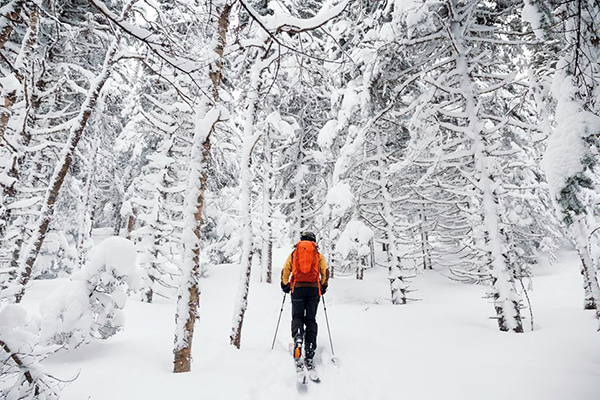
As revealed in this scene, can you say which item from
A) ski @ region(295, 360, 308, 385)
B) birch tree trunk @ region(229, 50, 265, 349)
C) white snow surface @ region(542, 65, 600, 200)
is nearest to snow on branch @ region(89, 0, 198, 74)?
birch tree trunk @ region(229, 50, 265, 349)

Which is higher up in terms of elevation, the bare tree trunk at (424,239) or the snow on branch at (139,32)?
the snow on branch at (139,32)

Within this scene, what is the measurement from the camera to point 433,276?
1686cm

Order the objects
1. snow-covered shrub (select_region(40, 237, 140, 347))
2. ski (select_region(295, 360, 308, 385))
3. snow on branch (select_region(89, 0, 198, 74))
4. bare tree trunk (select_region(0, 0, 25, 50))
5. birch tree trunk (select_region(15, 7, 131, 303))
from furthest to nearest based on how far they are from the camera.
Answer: birch tree trunk (select_region(15, 7, 131, 303))
ski (select_region(295, 360, 308, 385))
snow-covered shrub (select_region(40, 237, 140, 347))
bare tree trunk (select_region(0, 0, 25, 50))
snow on branch (select_region(89, 0, 198, 74))

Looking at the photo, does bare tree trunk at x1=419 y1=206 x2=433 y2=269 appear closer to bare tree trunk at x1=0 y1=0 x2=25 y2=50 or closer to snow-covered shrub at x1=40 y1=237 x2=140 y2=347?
snow-covered shrub at x1=40 y1=237 x2=140 y2=347

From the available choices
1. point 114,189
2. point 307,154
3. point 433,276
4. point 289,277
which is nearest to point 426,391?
point 289,277

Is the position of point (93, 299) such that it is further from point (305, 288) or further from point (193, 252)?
point (305, 288)

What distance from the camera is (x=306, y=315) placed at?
5.75m

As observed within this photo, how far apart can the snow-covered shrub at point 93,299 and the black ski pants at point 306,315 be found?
2830 millimetres

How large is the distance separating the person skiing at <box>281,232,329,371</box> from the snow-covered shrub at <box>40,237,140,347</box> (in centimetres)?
277

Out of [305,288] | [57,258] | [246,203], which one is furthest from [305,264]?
[57,258]

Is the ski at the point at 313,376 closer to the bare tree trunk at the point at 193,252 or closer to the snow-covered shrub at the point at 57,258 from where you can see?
the bare tree trunk at the point at 193,252

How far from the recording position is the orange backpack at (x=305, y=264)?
578 cm

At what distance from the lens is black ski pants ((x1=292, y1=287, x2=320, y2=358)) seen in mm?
5535

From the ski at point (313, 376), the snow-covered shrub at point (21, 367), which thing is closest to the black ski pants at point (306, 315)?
the ski at point (313, 376)
